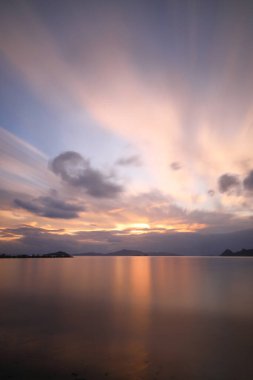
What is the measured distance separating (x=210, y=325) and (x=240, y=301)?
17133 millimetres

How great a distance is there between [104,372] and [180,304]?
25734 millimetres

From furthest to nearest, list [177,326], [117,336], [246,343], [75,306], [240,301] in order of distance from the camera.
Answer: [240,301]
[75,306]
[177,326]
[117,336]
[246,343]

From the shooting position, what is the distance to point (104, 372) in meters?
14.7

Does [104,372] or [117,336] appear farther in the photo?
[117,336]

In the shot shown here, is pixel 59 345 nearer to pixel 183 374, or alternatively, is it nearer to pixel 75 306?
pixel 183 374

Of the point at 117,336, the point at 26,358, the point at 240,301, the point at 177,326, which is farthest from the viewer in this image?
the point at 240,301

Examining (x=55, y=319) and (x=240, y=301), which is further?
(x=240, y=301)

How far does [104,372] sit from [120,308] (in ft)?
69.3

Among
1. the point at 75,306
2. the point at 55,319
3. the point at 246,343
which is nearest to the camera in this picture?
the point at 246,343

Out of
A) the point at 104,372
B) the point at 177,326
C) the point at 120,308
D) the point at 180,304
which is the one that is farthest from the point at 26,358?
the point at 180,304

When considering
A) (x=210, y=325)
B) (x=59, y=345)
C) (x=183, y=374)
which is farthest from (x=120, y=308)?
(x=183, y=374)

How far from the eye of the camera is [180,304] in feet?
125

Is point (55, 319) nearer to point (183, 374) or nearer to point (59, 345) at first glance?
point (59, 345)

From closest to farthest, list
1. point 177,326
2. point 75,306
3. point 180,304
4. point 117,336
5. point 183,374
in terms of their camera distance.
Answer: point 183,374 → point 117,336 → point 177,326 → point 75,306 → point 180,304
